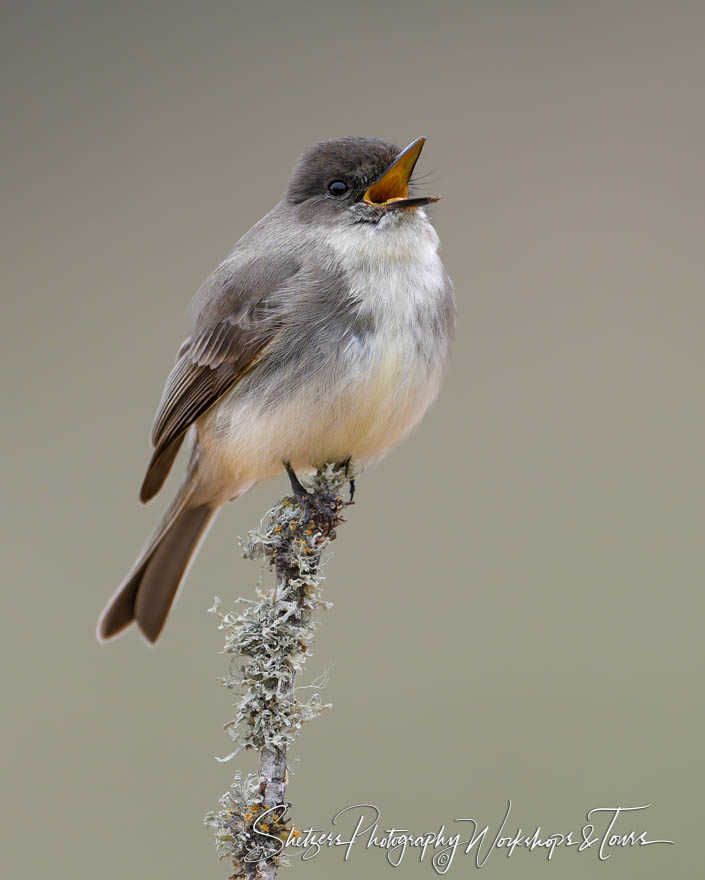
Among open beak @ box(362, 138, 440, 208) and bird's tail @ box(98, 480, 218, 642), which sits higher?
open beak @ box(362, 138, 440, 208)

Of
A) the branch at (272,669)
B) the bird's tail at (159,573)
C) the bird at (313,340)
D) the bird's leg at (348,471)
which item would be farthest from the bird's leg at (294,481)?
the bird's tail at (159,573)

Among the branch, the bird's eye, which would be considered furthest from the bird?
the branch

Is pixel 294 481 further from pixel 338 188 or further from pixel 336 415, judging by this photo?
pixel 338 188

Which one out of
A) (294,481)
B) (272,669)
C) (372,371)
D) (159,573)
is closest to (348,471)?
(294,481)

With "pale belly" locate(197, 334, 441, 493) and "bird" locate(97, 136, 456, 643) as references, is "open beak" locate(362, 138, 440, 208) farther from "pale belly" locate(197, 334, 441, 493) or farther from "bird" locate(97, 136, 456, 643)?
"pale belly" locate(197, 334, 441, 493)

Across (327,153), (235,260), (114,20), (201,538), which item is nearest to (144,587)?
(201,538)

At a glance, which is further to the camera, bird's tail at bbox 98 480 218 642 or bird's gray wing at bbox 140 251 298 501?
bird's tail at bbox 98 480 218 642

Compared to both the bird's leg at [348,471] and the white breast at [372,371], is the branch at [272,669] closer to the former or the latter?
the white breast at [372,371]

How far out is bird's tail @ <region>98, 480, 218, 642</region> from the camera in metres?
2.81

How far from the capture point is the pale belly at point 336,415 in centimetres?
253

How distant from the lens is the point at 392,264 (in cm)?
257

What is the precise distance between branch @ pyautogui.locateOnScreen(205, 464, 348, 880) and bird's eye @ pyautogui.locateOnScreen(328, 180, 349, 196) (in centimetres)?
78

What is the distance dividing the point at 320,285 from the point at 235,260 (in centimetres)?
38

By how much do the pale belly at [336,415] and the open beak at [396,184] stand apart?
0.32 meters
